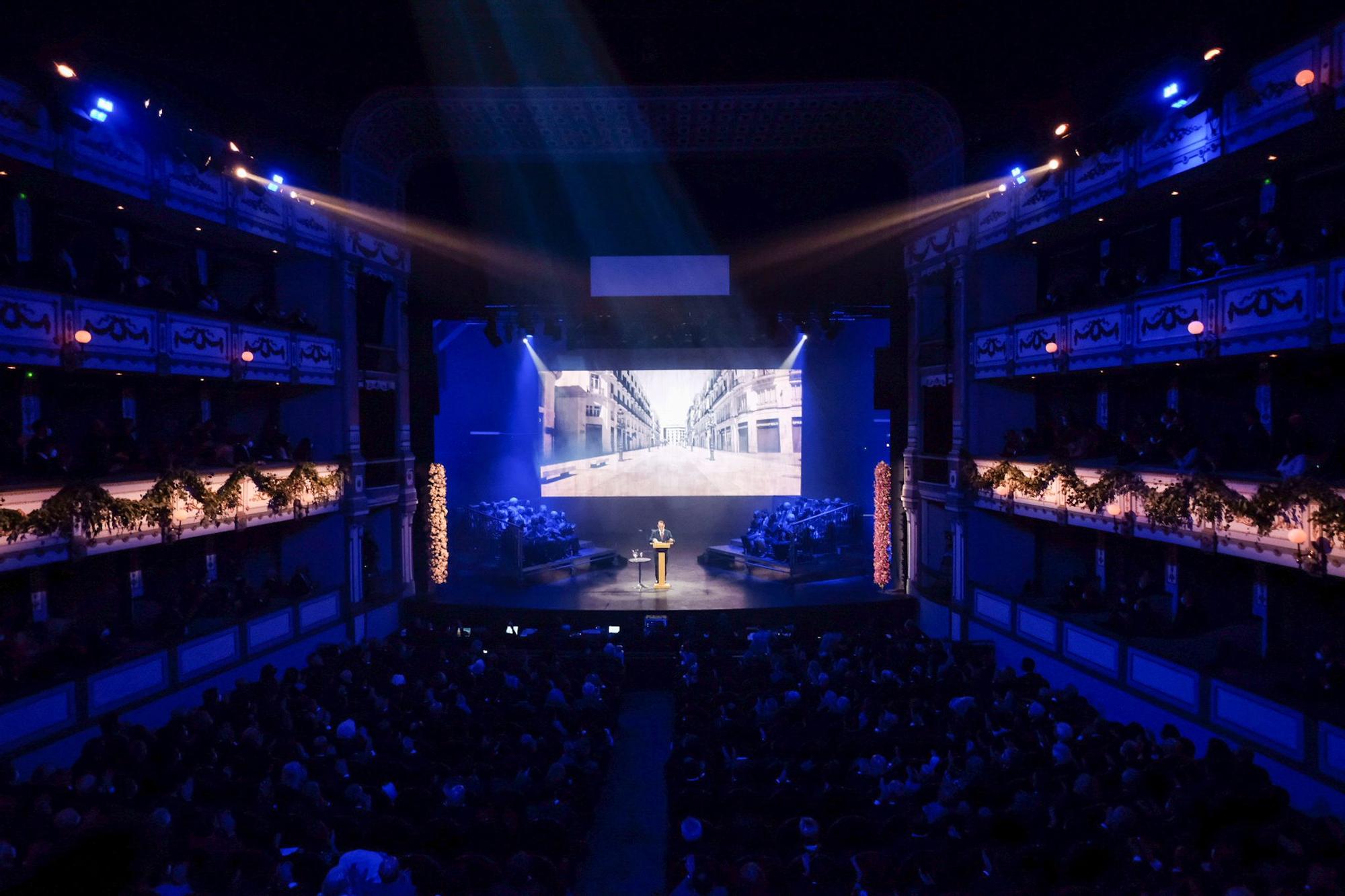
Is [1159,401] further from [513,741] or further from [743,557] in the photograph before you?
[513,741]

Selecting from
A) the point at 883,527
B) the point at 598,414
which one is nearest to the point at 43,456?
the point at 598,414

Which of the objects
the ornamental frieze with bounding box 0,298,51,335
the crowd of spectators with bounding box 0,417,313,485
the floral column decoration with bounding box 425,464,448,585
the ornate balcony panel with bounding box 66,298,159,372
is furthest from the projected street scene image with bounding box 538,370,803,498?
the ornamental frieze with bounding box 0,298,51,335

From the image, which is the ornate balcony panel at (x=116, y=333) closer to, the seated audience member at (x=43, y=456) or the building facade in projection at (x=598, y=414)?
the seated audience member at (x=43, y=456)

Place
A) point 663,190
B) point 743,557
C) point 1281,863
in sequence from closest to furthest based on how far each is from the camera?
point 1281,863, point 663,190, point 743,557

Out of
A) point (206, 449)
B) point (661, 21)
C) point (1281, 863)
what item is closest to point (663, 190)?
point (661, 21)

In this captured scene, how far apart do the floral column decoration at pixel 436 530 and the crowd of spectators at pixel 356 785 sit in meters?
7.41

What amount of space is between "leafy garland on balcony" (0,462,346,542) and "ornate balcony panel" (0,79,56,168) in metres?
5.24

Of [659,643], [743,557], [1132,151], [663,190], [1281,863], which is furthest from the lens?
[743,557]

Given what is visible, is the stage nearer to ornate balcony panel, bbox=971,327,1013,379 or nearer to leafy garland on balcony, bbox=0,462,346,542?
leafy garland on balcony, bbox=0,462,346,542

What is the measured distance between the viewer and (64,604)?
48.1 feet

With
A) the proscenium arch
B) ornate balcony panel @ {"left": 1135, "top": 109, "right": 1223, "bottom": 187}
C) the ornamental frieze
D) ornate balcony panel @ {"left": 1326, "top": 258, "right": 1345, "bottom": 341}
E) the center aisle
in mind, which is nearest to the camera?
the center aisle

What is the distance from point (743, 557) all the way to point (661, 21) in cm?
1518

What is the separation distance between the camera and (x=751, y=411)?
90.4ft

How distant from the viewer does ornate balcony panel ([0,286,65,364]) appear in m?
11.6
